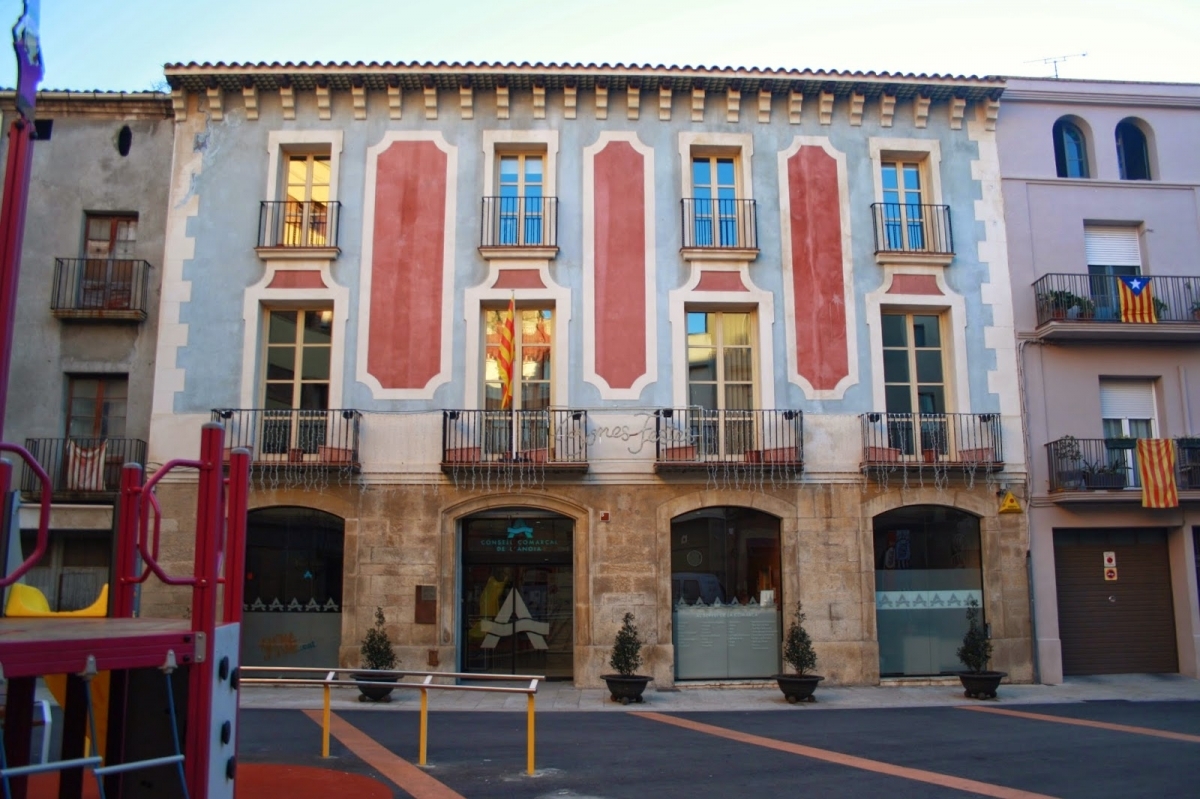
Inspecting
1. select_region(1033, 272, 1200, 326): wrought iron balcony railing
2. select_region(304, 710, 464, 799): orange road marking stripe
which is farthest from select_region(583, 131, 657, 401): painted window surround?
select_region(304, 710, 464, 799): orange road marking stripe

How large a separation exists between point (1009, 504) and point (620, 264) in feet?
27.0

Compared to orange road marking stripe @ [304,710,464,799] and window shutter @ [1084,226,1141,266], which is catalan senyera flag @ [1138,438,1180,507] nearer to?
window shutter @ [1084,226,1141,266]

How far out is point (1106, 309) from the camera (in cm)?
1864

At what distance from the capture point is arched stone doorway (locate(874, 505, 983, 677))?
1775 cm

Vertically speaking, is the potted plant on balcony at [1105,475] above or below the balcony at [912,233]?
below

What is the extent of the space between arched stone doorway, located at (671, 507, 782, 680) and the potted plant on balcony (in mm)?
5732

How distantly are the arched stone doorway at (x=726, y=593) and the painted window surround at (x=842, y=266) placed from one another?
260 centimetres

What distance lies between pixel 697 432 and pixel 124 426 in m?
10.3

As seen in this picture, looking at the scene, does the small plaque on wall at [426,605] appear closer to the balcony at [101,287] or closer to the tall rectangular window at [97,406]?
the tall rectangular window at [97,406]

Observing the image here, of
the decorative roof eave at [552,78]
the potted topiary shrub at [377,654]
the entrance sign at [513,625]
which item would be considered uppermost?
the decorative roof eave at [552,78]

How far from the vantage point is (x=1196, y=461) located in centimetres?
1819

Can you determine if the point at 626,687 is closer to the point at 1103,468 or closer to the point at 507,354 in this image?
the point at 507,354

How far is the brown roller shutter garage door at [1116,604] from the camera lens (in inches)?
715

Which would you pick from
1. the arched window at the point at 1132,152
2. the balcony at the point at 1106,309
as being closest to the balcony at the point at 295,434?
the balcony at the point at 1106,309
